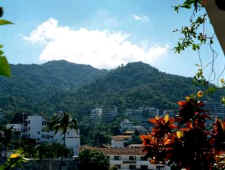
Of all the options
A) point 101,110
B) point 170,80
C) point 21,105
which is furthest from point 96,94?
point 21,105

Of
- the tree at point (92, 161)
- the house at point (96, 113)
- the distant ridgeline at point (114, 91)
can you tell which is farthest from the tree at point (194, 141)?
the house at point (96, 113)

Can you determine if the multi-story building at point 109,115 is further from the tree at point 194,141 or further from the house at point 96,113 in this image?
the tree at point 194,141

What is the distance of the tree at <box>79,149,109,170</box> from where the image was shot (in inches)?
1503

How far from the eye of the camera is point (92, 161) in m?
38.4


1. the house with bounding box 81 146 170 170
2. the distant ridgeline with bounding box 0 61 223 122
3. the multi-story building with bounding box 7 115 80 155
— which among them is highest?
the distant ridgeline with bounding box 0 61 223 122

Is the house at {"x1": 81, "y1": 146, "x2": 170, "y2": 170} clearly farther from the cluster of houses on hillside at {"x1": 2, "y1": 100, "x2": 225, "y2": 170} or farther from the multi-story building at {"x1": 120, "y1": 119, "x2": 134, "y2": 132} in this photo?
the multi-story building at {"x1": 120, "y1": 119, "x2": 134, "y2": 132}

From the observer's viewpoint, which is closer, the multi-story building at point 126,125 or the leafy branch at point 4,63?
the leafy branch at point 4,63

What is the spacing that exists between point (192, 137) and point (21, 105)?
331 ft

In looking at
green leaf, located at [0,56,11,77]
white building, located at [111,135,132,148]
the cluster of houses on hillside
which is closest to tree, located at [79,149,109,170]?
the cluster of houses on hillside

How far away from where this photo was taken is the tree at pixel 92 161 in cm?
3819

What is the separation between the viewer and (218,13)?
46.1 inches

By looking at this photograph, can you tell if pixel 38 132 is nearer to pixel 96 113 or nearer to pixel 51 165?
pixel 51 165

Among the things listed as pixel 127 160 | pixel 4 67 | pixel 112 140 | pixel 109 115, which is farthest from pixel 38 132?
pixel 4 67

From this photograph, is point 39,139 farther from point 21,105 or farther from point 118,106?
point 118,106
